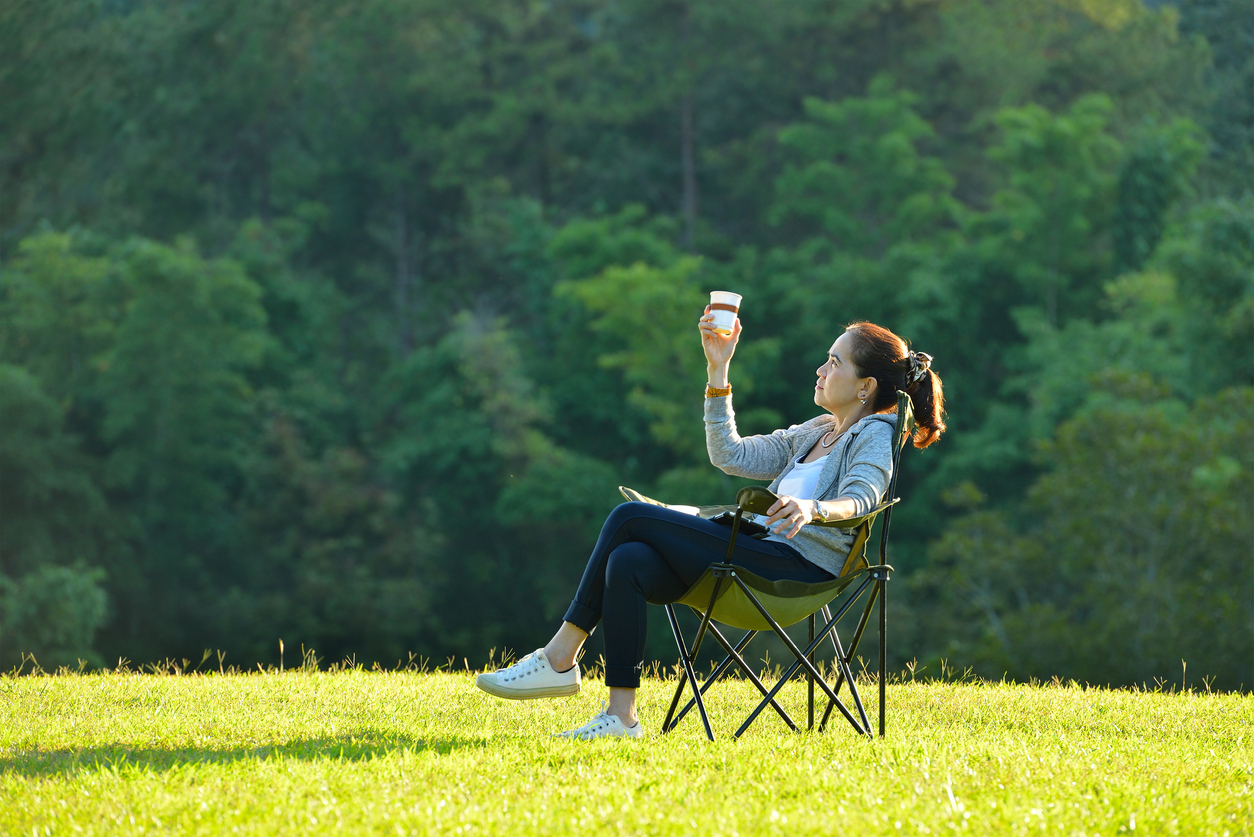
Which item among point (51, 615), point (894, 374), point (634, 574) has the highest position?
point (894, 374)

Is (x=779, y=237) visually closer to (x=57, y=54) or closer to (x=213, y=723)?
(x=57, y=54)

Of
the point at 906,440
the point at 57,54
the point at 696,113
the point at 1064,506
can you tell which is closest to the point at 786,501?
the point at 906,440

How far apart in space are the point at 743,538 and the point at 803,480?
0.29 m

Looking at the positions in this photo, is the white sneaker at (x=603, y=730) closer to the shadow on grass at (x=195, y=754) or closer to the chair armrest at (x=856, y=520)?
the shadow on grass at (x=195, y=754)

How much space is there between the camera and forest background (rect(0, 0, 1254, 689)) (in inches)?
663

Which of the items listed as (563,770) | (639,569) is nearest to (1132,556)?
(639,569)

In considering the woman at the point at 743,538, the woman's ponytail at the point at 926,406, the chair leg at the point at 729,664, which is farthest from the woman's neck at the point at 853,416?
the chair leg at the point at 729,664

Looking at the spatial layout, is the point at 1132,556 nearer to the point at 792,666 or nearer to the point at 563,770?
the point at 792,666

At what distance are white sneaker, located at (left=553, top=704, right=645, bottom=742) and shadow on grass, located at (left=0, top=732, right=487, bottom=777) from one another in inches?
7.8

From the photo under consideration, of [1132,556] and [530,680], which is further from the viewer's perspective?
[1132,556]

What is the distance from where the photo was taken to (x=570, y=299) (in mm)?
24609

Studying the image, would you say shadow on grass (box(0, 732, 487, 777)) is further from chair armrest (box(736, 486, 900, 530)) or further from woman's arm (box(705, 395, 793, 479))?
woman's arm (box(705, 395, 793, 479))

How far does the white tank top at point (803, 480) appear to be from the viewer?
315 cm

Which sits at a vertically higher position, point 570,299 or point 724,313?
point 570,299
